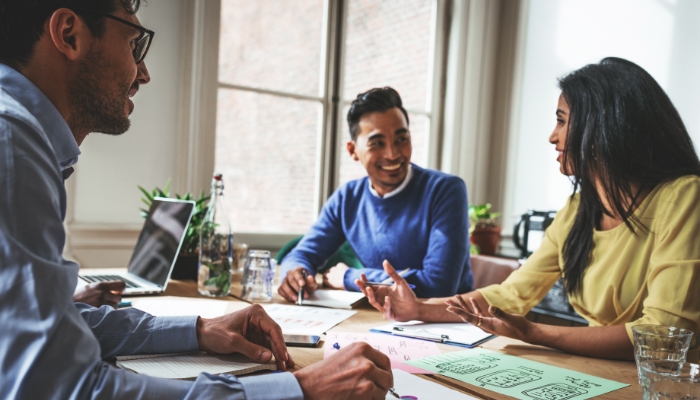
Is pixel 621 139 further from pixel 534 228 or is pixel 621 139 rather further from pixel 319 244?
pixel 534 228

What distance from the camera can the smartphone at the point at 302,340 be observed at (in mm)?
1169

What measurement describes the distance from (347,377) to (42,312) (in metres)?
0.39

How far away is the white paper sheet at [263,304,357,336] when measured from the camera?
1319 mm

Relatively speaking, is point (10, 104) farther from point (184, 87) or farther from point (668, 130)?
point (184, 87)

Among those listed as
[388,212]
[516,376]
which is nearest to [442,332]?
[516,376]

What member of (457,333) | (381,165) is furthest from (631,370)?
(381,165)

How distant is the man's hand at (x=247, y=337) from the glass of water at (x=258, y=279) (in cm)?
62

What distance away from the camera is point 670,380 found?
784 millimetres

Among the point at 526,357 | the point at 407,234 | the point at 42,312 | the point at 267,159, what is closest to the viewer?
the point at 42,312

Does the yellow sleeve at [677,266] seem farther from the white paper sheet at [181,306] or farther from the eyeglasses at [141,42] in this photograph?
the eyeglasses at [141,42]

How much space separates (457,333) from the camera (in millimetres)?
1349

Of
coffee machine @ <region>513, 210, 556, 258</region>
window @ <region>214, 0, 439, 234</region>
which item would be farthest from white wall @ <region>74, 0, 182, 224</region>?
coffee machine @ <region>513, 210, 556, 258</region>

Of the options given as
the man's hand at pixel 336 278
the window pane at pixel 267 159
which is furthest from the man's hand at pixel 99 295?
the window pane at pixel 267 159

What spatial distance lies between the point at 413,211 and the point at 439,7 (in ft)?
7.28
